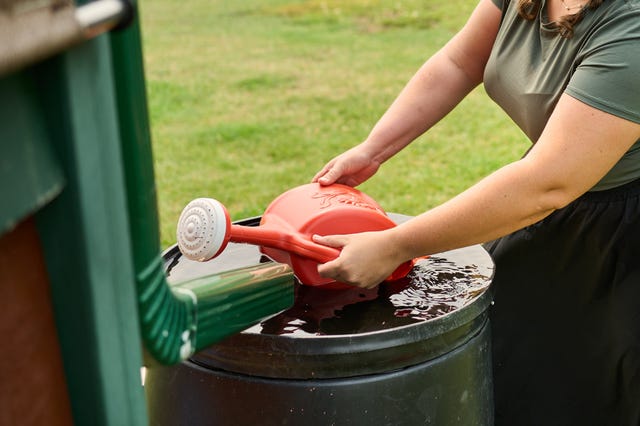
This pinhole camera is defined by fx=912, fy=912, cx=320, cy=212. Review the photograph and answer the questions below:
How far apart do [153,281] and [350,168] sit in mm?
949

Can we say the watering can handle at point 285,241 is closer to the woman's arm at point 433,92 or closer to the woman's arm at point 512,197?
the woman's arm at point 512,197

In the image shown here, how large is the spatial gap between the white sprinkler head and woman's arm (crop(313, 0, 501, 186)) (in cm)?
48

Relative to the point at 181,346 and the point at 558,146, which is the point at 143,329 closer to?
the point at 181,346

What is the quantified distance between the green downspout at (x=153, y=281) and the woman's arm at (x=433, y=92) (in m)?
0.74

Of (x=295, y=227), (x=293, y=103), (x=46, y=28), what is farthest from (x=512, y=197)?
(x=293, y=103)

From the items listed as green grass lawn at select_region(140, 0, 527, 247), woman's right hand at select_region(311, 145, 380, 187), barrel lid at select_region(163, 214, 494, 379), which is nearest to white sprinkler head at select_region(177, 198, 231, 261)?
barrel lid at select_region(163, 214, 494, 379)

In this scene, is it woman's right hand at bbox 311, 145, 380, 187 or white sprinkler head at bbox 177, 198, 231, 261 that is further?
woman's right hand at bbox 311, 145, 380, 187

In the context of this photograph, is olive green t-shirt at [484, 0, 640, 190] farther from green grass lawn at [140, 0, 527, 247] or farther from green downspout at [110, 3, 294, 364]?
green grass lawn at [140, 0, 527, 247]

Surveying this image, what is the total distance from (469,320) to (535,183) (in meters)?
0.25

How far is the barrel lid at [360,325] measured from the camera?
54.3 inches

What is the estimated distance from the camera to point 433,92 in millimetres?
1998

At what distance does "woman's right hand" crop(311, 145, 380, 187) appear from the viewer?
1862mm

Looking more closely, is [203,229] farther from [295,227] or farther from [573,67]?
[573,67]

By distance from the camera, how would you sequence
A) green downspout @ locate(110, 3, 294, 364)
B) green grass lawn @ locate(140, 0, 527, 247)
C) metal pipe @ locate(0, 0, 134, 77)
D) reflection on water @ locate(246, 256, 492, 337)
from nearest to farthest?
metal pipe @ locate(0, 0, 134, 77) < green downspout @ locate(110, 3, 294, 364) < reflection on water @ locate(246, 256, 492, 337) < green grass lawn @ locate(140, 0, 527, 247)
